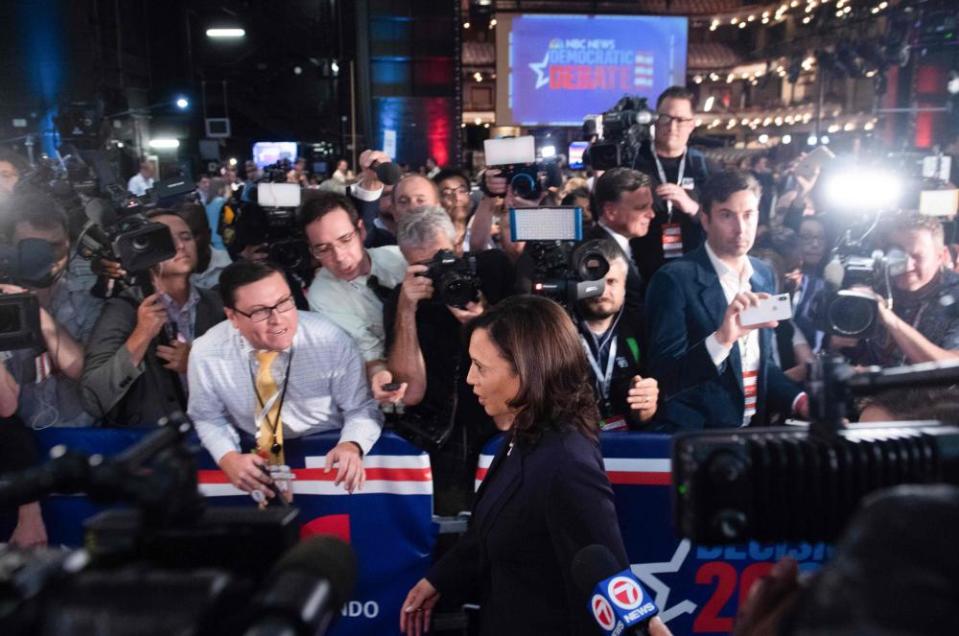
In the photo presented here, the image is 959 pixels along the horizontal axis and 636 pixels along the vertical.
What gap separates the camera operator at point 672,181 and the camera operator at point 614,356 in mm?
760

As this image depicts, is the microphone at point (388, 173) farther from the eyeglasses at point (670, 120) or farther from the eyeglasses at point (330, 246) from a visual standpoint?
the eyeglasses at point (670, 120)

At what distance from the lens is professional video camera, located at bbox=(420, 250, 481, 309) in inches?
115

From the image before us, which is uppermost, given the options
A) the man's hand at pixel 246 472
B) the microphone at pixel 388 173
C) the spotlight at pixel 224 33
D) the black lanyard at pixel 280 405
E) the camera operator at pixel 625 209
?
the spotlight at pixel 224 33

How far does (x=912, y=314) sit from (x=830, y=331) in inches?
53.6

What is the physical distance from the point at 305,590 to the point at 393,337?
236 centimetres

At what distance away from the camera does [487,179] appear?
3951 mm

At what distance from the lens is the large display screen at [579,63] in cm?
1457

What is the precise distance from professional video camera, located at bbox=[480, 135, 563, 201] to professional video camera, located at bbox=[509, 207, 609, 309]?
2.33 ft

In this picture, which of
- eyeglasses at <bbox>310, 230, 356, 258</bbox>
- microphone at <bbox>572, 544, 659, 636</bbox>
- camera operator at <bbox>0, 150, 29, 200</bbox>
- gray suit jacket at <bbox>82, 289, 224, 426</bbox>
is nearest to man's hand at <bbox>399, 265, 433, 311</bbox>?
eyeglasses at <bbox>310, 230, 356, 258</bbox>

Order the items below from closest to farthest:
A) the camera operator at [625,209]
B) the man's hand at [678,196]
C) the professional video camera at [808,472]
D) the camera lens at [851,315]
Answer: the professional video camera at [808,472] → the camera lens at [851,315] → the camera operator at [625,209] → the man's hand at [678,196]

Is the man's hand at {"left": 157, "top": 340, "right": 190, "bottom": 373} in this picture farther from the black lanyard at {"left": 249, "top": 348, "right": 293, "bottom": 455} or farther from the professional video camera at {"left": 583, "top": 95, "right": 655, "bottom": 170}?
the professional video camera at {"left": 583, "top": 95, "right": 655, "bottom": 170}

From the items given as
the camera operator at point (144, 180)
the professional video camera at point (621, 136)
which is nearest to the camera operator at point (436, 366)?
the professional video camera at point (621, 136)

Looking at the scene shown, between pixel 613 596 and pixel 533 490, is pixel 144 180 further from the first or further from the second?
pixel 613 596

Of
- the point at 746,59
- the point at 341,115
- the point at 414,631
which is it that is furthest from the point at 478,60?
the point at 414,631
